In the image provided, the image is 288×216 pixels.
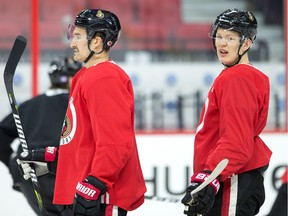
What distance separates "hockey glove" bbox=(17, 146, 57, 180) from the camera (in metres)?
3.35

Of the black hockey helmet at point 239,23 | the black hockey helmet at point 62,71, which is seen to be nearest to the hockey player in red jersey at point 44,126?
the black hockey helmet at point 62,71

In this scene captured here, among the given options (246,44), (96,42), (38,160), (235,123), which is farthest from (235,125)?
(38,160)

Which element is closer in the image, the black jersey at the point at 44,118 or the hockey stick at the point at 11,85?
the hockey stick at the point at 11,85

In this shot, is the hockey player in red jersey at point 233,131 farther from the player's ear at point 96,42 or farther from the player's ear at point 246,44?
the player's ear at point 96,42

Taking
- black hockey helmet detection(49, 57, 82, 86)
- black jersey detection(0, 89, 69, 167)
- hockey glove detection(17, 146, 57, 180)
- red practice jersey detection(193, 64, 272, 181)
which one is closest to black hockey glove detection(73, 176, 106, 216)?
red practice jersey detection(193, 64, 272, 181)

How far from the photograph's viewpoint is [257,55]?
18.5ft

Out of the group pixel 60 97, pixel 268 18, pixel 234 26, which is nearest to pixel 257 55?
pixel 268 18

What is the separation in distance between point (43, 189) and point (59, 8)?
1.94m

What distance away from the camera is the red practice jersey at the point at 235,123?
2.90m

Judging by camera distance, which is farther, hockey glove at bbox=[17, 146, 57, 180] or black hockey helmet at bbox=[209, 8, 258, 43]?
hockey glove at bbox=[17, 146, 57, 180]

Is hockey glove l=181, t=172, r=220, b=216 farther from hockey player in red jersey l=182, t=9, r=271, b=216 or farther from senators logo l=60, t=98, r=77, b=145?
senators logo l=60, t=98, r=77, b=145

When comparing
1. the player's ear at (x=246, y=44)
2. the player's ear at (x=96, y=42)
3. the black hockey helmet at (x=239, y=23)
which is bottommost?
the player's ear at (x=246, y=44)

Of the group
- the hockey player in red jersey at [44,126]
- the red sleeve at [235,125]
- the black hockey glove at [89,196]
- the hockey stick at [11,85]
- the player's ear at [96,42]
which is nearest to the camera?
the black hockey glove at [89,196]

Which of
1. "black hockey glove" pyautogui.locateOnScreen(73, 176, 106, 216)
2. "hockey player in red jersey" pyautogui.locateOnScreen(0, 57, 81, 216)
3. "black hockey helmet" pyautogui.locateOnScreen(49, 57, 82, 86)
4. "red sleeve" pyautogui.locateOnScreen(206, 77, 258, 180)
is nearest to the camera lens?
"black hockey glove" pyautogui.locateOnScreen(73, 176, 106, 216)
